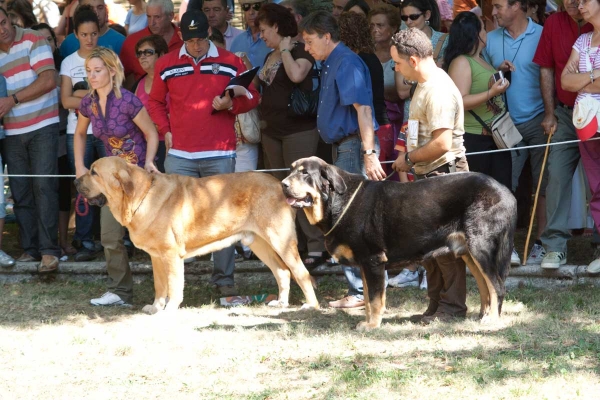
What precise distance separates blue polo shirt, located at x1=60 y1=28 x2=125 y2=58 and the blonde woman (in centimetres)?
202

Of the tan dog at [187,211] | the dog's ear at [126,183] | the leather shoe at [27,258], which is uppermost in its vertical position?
the dog's ear at [126,183]

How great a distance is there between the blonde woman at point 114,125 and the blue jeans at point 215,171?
0.25 meters

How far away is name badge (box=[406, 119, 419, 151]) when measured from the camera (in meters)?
7.43

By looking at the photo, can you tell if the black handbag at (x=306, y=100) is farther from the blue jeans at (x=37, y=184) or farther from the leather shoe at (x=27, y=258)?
the leather shoe at (x=27, y=258)

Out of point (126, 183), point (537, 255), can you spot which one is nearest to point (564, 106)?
point (537, 255)

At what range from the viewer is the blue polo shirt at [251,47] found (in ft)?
34.1

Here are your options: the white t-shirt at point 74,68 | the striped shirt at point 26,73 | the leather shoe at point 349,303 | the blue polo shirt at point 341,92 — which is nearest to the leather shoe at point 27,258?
the striped shirt at point 26,73

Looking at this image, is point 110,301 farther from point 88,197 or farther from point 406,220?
point 406,220

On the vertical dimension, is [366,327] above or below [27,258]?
above

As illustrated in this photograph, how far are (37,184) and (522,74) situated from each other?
5.14 m

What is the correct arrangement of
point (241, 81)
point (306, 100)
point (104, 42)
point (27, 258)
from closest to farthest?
point (241, 81), point (306, 100), point (27, 258), point (104, 42)

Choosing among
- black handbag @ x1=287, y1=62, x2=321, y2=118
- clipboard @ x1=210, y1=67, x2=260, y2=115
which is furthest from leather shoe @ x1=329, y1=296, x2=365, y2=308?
clipboard @ x1=210, y1=67, x2=260, y2=115

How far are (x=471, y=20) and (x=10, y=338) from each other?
16.1 ft

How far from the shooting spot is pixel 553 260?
878 centimetres
